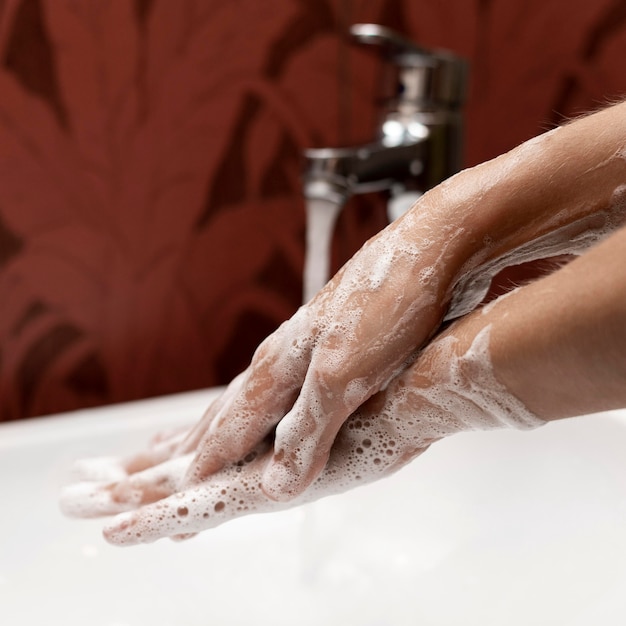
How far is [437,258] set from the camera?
431 millimetres

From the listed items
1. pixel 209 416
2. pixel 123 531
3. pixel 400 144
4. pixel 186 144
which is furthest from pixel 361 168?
pixel 123 531

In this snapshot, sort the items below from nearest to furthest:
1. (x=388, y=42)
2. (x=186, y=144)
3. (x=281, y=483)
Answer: (x=281, y=483)
(x=388, y=42)
(x=186, y=144)

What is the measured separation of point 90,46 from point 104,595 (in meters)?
0.61

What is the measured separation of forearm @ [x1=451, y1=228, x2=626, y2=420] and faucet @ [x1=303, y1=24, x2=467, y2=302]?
43cm

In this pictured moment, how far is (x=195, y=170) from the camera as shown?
916 millimetres

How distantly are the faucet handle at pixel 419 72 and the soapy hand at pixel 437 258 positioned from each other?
0.39m

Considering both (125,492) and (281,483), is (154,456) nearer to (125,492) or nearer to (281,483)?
(125,492)

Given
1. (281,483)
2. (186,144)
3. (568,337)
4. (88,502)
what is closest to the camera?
(568,337)

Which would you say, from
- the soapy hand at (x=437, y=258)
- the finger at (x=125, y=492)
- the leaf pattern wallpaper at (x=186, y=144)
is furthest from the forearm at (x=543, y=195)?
the leaf pattern wallpaper at (x=186, y=144)

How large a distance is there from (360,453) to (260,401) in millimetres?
77

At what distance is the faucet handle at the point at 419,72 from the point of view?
2.56ft

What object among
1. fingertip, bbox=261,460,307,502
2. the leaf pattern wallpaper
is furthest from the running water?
fingertip, bbox=261,460,307,502

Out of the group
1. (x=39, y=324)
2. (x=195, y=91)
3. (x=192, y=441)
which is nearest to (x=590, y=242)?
(x=192, y=441)

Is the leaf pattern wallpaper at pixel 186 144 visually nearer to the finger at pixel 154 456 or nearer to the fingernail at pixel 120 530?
the finger at pixel 154 456
